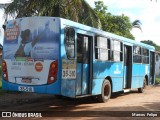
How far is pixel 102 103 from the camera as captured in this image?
1305cm

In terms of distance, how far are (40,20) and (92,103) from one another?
4.44 meters

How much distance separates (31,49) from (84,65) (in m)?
2.02

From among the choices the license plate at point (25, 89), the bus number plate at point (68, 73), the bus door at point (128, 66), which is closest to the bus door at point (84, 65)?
the bus number plate at point (68, 73)

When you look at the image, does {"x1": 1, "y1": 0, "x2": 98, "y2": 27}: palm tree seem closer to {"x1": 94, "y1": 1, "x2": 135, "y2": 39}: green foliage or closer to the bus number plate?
the bus number plate

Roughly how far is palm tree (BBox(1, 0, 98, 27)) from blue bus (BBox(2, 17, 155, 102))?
371cm

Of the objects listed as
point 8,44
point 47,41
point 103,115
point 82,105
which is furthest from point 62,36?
point 82,105

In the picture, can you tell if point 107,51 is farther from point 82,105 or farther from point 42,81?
point 42,81

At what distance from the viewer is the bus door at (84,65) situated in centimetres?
1091

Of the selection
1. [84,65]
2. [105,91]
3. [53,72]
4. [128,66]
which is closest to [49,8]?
[128,66]

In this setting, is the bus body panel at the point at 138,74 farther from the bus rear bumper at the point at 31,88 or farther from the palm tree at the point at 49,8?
the bus rear bumper at the point at 31,88

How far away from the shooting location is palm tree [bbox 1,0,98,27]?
15.3 m

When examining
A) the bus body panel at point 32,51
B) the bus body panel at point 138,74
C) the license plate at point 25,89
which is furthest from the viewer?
the bus body panel at point 138,74

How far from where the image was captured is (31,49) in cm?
1031

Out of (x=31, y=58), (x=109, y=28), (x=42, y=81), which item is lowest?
(x=42, y=81)
